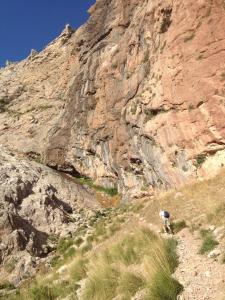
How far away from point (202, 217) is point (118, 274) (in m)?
4.58

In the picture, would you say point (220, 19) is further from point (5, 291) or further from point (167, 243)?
point (5, 291)

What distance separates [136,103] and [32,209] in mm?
11083

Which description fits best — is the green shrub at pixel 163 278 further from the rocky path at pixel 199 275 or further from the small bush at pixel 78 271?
the small bush at pixel 78 271

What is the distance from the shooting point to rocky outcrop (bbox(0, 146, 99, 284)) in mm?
23047

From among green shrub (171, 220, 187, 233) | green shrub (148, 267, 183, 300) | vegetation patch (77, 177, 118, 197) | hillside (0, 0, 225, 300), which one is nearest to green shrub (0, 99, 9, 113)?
hillside (0, 0, 225, 300)

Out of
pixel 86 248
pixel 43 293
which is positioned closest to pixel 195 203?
pixel 86 248

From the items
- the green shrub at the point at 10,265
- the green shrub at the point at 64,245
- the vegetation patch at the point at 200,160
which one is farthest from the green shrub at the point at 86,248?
the vegetation patch at the point at 200,160

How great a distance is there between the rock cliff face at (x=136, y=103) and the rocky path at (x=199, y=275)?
1085 centimetres

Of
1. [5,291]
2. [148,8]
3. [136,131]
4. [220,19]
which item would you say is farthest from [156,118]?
[5,291]

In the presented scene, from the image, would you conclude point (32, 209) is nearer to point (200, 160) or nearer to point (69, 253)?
point (69, 253)

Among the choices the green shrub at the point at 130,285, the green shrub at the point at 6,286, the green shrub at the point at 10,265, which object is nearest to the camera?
the green shrub at the point at 130,285

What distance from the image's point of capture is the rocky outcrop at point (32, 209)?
23047 mm

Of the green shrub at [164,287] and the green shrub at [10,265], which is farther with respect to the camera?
the green shrub at [10,265]

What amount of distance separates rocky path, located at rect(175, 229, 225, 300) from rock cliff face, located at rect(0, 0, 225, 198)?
35.6 feet
